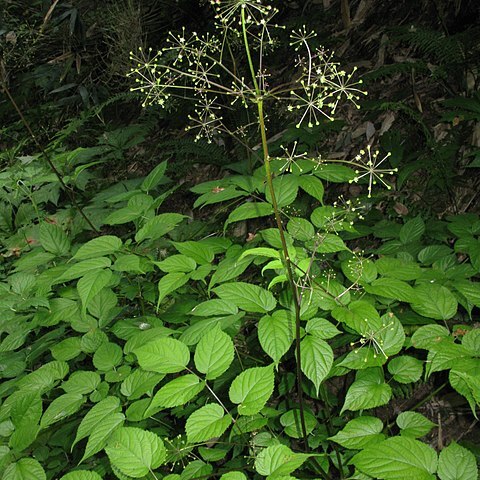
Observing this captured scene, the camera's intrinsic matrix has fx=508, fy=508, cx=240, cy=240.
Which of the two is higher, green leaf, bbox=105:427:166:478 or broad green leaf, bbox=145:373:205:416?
broad green leaf, bbox=145:373:205:416

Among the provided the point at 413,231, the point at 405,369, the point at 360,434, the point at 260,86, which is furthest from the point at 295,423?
the point at 260,86

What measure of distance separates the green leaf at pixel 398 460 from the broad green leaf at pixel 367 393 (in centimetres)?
19

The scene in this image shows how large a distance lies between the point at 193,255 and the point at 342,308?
0.53 m

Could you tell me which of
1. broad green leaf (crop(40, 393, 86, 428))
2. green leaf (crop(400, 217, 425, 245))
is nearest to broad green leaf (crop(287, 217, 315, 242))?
green leaf (crop(400, 217, 425, 245))

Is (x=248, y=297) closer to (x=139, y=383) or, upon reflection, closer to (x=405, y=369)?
(x=139, y=383)

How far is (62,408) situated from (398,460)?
3.06 feet

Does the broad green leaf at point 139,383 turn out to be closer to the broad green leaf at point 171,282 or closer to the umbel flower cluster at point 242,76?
the broad green leaf at point 171,282

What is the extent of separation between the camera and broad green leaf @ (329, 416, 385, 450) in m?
1.36

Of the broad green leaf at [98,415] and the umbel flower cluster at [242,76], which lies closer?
the umbel flower cluster at [242,76]

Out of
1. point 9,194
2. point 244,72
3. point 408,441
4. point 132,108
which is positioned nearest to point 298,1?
point 244,72

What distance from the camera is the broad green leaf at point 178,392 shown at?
4.02 ft

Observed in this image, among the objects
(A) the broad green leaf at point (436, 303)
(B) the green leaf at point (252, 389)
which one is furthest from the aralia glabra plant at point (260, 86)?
(A) the broad green leaf at point (436, 303)

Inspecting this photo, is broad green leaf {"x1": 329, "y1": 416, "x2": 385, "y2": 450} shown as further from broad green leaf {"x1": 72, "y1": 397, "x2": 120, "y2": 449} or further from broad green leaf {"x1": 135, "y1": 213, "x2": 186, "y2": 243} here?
broad green leaf {"x1": 135, "y1": 213, "x2": 186, "y2": 243}

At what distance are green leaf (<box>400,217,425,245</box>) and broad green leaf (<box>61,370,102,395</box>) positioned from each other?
1.23 metres
